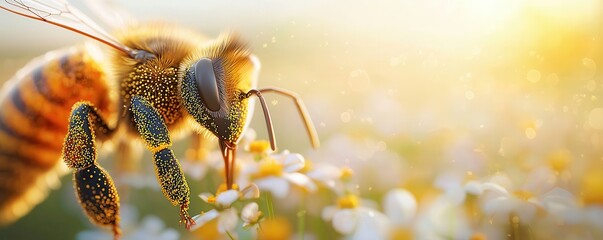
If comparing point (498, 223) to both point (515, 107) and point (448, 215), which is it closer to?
point (448, 215)

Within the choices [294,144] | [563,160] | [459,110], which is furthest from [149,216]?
[563,160]

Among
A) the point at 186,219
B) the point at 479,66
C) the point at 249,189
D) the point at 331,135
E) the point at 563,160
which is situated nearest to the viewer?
the point at 186,219

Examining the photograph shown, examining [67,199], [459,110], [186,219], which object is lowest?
[67,199]

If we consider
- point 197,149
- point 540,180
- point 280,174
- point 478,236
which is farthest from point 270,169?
point 540,180

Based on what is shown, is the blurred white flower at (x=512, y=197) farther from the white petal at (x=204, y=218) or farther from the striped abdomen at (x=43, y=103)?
the striped abdomen at (x=43, y=103)

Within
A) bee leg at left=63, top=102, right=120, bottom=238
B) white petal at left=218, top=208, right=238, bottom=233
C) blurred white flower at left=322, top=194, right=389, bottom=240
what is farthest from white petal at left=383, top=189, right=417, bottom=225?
bee leg at left=63, top=102, right=120, bottom=238

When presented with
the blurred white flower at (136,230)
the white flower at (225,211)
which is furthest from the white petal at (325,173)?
the blurred white flower at (136,230)
